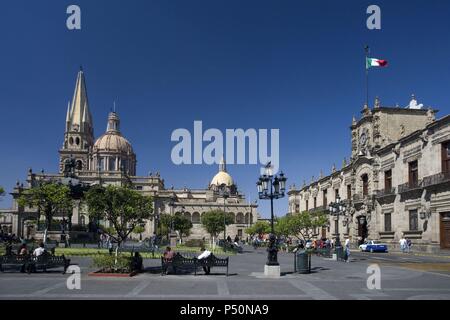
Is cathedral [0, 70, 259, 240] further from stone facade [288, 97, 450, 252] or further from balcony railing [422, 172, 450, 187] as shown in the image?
balcony railing [422, 172, 450, 187]

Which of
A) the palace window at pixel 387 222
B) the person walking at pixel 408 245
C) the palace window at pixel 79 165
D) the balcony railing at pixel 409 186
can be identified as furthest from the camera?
the palace window at pixel 79 165

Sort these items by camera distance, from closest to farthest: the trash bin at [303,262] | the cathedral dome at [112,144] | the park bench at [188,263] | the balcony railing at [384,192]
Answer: the park bench at [188,263], the trash bin at [303,262], the balcony railing at [384,192], the cathedral dome at [112,144]

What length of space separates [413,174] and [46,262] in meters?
32.4

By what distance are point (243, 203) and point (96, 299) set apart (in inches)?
4273

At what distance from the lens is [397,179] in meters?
41.9

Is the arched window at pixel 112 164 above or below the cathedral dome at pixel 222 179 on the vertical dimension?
above

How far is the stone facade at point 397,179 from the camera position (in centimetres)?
3469

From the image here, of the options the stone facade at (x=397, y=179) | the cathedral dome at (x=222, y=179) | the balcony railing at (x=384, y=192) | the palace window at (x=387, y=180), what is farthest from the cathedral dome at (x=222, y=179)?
the palace window at (x=387, y=180)

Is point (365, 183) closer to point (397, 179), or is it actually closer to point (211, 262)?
point (397, 179)

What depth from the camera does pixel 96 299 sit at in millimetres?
11305

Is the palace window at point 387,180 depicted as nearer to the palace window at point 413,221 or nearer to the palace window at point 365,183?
the palace window at point 365,183

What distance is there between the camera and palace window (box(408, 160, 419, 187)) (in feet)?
127

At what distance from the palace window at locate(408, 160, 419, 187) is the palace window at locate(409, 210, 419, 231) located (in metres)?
2.39

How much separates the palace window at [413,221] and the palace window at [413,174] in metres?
2.39
